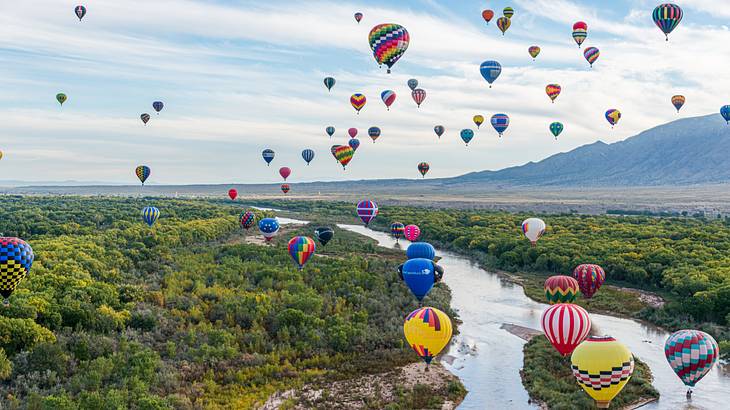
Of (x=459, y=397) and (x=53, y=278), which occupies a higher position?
(x=53, y=278)

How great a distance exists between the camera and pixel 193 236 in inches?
2251

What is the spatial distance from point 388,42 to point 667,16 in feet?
83.5

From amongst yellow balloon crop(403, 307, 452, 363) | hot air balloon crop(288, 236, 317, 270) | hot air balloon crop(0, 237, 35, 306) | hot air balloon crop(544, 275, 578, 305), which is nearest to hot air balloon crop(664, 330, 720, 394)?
yellow balloon crop(403, 307, 452, 363)

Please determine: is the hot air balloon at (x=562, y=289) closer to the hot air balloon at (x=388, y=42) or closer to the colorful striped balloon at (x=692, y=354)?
the colorful striped balloon at (x=692, y=354)

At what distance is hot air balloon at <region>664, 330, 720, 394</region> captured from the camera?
21625 millimetres

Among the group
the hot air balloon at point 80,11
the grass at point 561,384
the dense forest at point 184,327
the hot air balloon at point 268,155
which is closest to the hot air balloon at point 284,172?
the hot air balloon at point 268,155

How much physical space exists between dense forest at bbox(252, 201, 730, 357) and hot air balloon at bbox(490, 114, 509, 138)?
11708 millimetres

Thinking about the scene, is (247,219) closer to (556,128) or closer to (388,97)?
(388,97)

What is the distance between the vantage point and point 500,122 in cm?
6750

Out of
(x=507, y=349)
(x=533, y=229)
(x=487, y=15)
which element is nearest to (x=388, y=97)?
(x=487, y=15)

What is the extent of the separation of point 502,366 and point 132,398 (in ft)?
49.9

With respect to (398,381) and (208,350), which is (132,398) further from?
(398,381)

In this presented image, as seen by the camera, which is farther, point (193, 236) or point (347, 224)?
point (347, 224)

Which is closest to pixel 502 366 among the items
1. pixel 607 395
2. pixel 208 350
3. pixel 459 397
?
pixel 459 397
